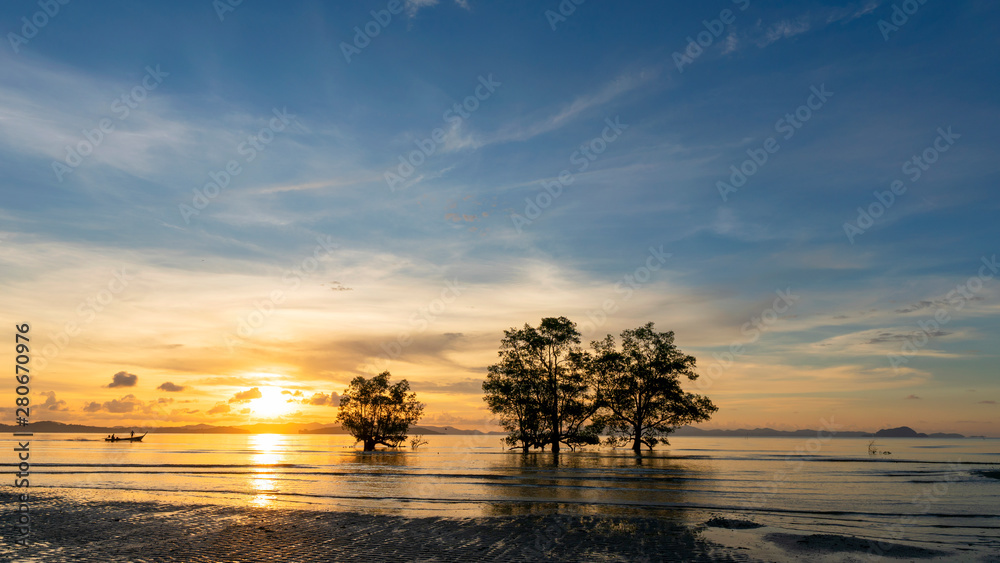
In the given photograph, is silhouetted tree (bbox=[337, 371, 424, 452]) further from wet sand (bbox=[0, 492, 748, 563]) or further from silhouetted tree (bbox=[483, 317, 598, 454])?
wet sand (bbox=[0, 492, 748, 563])

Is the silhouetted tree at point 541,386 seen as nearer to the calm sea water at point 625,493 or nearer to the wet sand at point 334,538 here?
the calm sea water at point 625,493

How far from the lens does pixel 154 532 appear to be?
18672 mm

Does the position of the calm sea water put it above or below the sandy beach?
below

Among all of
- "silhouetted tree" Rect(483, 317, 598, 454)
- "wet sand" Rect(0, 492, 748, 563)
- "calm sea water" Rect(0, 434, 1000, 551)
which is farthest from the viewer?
"silhouetted tree" Rect(483, 317, 598, 454)

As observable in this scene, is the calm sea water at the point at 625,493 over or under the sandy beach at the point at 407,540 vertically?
under

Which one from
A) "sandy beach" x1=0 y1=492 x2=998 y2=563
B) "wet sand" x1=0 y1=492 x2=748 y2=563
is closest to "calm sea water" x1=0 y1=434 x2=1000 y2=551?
"sandy beach" x1=0 y1=492 x2=998 y2=563

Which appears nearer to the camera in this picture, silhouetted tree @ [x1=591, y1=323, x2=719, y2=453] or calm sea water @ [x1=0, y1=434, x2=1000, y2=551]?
Answer: calm sea water @ [x1=0, y1=434, x2=1000, y2=551]

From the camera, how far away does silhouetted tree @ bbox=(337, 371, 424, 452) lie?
90.6 m

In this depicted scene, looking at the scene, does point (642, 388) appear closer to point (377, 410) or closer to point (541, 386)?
point (541, 386)

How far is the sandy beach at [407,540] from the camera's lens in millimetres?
15180

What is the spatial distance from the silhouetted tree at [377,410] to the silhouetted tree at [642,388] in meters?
31.7

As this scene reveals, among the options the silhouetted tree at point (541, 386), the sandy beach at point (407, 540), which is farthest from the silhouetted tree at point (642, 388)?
the sandy beach at point (407, 540)

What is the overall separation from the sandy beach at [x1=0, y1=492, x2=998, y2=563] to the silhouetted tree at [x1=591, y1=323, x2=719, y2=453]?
57.9 metres

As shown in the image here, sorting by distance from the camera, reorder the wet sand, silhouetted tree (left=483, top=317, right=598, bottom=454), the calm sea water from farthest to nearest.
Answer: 1. silhouetted tree (left=483, top=317, right=598, bottom=454)
2. the calm sea water
3. the wet sand
